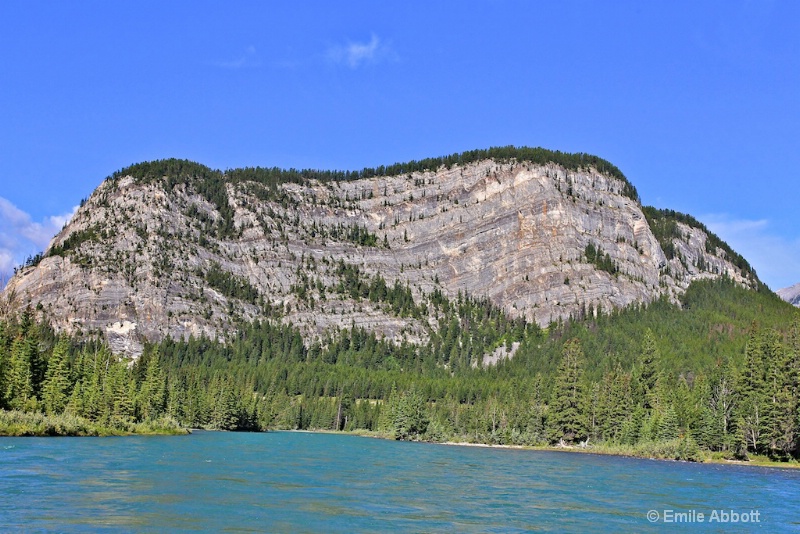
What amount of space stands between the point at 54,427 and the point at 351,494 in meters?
56.6

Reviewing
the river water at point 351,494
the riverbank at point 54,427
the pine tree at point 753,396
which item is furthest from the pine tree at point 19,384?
the pine tree at point 753,396

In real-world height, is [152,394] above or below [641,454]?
above

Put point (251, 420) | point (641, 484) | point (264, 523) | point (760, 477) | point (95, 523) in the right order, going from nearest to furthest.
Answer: point (95, 523), point (264, 523), point (641, 484), point (760, 477), point (251, 420)

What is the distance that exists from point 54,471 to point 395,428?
99.6m

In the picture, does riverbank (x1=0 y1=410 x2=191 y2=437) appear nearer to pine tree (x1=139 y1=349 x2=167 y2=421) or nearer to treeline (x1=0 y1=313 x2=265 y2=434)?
treeline (x1=0 y1=313 x2=265 y2=434)

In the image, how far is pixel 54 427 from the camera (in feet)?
297

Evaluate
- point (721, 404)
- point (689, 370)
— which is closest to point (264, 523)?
point (721, 404)

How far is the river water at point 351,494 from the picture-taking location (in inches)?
1475

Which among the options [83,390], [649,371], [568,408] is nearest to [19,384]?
[83,390]

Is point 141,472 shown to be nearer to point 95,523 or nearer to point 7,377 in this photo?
point 95,523

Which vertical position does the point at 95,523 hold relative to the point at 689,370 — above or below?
below

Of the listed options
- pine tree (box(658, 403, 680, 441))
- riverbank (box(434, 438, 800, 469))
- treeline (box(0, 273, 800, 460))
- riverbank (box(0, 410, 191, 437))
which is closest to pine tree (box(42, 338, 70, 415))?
treeline (box(0, 273, 800, 460))

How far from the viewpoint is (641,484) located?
62.0 meters

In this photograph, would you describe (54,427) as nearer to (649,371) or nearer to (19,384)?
(19,384)
